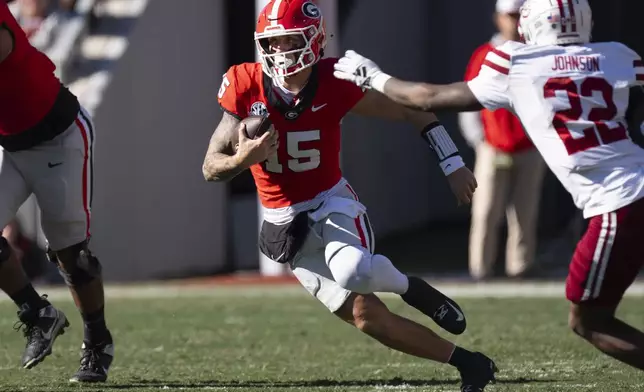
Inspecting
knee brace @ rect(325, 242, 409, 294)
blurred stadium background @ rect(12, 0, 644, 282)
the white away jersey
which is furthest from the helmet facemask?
blurred stadium background @ rect(12, 0, 644, 282)

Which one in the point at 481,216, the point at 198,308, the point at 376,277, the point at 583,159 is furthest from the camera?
the point at 481,216

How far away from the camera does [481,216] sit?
9398 millimetres

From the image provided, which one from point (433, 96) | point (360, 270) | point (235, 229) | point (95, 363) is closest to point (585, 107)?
point (433, 96)

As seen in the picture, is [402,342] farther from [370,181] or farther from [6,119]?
[370,181]

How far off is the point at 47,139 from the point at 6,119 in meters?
0.19

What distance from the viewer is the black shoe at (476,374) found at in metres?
5.34

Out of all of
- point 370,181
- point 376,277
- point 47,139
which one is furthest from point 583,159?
point 370,181

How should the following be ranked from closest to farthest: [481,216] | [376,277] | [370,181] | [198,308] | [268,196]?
[376,277] → [268,196] → [198,308] → [481,216] → [370,181]

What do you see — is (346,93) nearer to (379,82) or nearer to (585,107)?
(379,82)

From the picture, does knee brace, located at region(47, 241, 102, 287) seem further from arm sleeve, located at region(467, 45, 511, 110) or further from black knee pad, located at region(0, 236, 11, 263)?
arm sleeve, located at region(467, 45, 511, 110)

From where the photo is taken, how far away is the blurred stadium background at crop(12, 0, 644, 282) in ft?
35.1

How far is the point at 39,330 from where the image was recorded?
19.3 feet

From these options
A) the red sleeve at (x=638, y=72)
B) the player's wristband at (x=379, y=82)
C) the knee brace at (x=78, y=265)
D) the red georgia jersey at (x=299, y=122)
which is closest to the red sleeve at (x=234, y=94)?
the red georgia jersey at (x=299, y=122)

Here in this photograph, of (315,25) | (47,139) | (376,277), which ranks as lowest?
(376,277)
